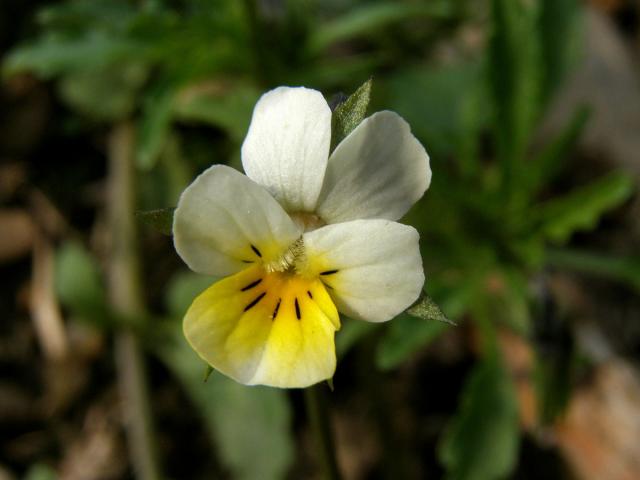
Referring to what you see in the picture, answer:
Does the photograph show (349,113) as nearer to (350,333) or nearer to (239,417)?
(350,333)

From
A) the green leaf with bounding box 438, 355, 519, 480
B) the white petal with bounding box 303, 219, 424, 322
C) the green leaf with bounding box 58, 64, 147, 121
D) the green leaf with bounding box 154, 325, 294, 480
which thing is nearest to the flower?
the white petal with bounding box 303, 219, 424, 322

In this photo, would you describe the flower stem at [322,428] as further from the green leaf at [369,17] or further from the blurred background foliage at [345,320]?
the green leaf at [369,17]

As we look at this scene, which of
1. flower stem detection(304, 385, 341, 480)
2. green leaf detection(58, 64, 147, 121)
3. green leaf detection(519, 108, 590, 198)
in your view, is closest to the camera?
flower stem detection(304, 385, 341, 480)

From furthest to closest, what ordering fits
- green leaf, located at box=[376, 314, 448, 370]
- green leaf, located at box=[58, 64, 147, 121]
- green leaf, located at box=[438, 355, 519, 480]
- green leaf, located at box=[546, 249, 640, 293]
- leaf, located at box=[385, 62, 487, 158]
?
green leaf, located at box=[58, 64, 147, 121], leaf, located at box=[385, 62, 487, 158], green leaf, located at box=[546, 249, 640, 293], green leaf, located at box=[438, 355, 519, 480], green leaf, located at box=[376, 314, 448, 370]

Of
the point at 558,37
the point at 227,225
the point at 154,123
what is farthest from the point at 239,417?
the point at 227,225

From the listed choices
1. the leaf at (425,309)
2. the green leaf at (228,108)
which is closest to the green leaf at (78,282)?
the green leaf at (228,108)

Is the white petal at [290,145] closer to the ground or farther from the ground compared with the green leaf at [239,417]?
farther from the ground

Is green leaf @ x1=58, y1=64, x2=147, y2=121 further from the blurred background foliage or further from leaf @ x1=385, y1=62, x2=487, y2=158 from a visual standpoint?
leaf @ x1=385, y1=62, x2=487, y2=158
